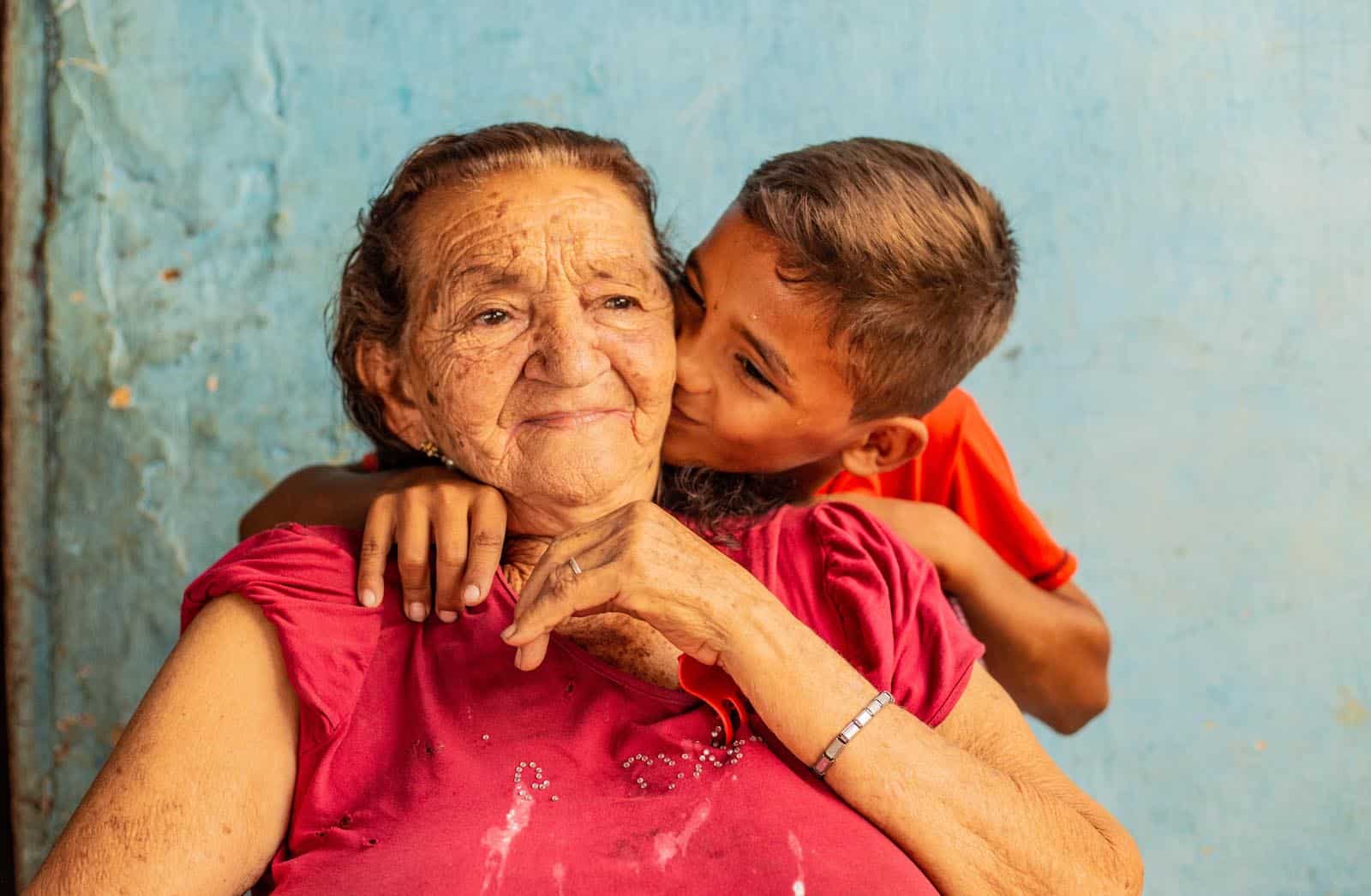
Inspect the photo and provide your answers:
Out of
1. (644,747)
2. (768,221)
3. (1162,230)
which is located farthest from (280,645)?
(1162,230)

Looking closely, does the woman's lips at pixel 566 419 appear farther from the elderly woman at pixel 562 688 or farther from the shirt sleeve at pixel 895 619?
the shirt sleeve at pixel 895 619

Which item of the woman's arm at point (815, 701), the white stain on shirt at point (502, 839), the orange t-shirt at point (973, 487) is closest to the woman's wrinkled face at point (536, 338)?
the woman's arm at point (815, 701)

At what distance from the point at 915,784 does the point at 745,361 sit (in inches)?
31.1

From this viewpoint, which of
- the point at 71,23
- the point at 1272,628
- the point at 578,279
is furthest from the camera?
the point at 1272,628

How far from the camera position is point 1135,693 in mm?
3295

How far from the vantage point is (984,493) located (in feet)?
9.04

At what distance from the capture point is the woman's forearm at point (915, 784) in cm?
175

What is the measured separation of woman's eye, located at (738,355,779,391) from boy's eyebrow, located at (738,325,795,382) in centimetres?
3

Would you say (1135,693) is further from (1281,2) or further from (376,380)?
(376,380)

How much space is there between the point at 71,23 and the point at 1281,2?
9.76 ft

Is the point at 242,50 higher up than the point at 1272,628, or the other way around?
the point at 242,50

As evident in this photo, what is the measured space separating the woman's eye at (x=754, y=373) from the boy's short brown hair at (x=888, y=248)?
0.46 ft

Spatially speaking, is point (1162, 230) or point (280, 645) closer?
point (280, 645)

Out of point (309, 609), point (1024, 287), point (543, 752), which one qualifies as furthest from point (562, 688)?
point (1024, 287)
